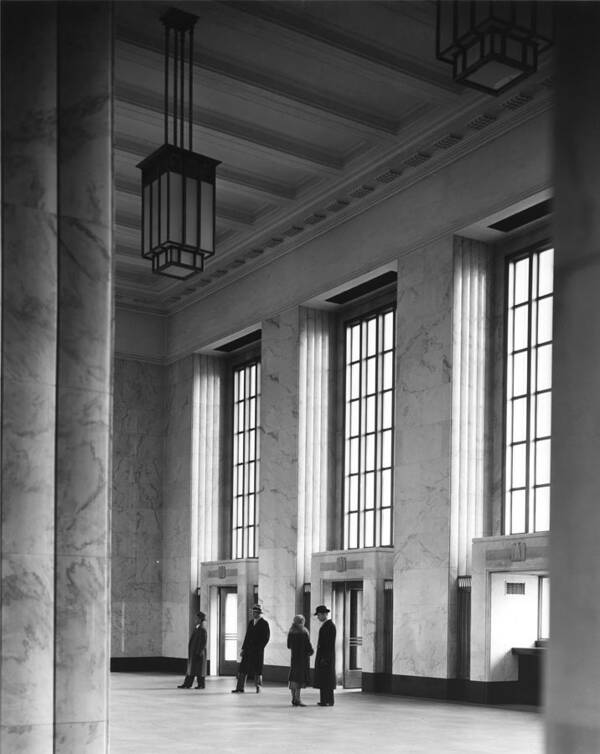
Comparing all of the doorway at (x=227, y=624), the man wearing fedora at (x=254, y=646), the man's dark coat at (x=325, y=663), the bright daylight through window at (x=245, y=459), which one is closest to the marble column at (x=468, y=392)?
the man's dark coat at (x=325, y=663)

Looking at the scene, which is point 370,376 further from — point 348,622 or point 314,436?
point 348,622

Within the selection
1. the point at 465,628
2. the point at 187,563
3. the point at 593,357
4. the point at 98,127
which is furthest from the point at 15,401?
the point at 187,563

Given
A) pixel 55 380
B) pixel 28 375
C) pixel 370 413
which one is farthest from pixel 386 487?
pixel 28 375

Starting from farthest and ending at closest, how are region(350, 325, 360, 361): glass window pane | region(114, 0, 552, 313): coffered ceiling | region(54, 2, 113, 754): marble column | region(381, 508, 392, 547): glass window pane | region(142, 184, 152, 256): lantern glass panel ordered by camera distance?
1. region(350, 325, 360, 361): glass window pane
2. region(381, 508, 392, 547): glass window pane
3. region(114, 0, 552, 313): coffered ceiling
4. region(142, 184, 152, 256): lantern glass panel
5. region(54, 2, 113, 754): marble column

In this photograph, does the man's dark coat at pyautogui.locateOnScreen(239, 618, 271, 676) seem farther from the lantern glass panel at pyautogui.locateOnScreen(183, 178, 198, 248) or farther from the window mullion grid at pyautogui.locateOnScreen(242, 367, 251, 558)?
the lantern glass panel at pyautogui.locateOnScreen(183, 178, 198, 248)

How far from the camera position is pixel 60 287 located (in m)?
6.23

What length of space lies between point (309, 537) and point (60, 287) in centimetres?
1670

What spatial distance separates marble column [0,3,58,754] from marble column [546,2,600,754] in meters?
4.20

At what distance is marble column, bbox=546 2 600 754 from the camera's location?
2.13m

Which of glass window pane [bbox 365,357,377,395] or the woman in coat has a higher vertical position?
glass window pane [bbox 365,357,377,395]

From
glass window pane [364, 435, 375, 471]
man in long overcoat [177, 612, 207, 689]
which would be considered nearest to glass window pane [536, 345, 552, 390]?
glass window pane [364, 435, 375, 471]

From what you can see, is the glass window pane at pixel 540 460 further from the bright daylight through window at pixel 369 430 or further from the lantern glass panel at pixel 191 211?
the lantern glass panel at pixel 191 211

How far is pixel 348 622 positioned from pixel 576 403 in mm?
19423

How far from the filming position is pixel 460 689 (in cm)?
1742
